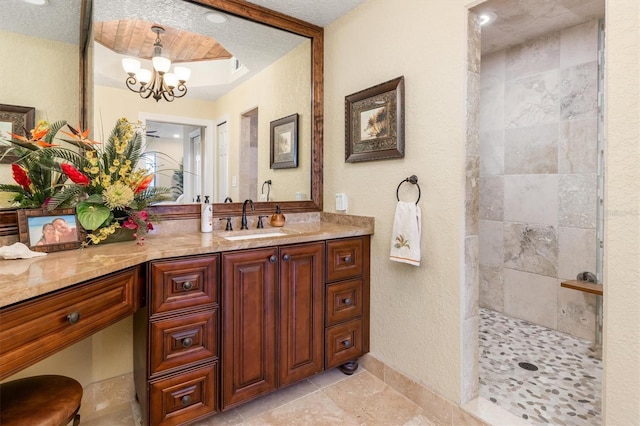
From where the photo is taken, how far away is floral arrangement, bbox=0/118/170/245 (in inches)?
57.1

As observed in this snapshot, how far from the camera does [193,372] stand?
1.51 metres

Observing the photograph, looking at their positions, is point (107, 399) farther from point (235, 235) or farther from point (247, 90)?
point (247, 90)

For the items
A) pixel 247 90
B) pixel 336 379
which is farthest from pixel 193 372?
pixel 247 90

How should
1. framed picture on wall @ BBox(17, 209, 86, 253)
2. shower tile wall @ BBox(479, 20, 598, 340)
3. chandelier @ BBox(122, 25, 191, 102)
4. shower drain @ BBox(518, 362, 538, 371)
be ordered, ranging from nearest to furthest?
framed picture on wall @ BBox(17, 209, 86, 253)
chandelier @ BBox(122, 25, 191, 102)
shower drain @ BBox(518, 362, 538, 371)
shower tile wall @ BBox(479, 20, 598, 340)

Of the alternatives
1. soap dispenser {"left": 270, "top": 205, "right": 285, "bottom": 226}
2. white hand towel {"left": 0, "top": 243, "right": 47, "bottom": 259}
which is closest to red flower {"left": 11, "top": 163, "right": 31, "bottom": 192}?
white hand towel {"left": 0, "top": 243, "right": 47, "bottom": 259}

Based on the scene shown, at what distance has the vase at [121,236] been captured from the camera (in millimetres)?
1642

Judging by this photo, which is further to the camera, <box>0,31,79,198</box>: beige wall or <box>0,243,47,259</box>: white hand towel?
<box>0,31,79,198</box>: beige wall

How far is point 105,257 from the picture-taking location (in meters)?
1.33

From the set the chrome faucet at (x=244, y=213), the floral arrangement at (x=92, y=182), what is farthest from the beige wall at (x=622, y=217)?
the floral arrangement at (x=92, y=182)

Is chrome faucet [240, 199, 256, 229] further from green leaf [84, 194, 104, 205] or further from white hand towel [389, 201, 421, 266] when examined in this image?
white hand towel [389, 201, 421, 266]

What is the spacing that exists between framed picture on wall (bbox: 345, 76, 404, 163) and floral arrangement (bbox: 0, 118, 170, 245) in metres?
1.24

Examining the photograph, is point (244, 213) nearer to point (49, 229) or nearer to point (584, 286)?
point (49, 229)

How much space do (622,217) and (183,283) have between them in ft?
5.49

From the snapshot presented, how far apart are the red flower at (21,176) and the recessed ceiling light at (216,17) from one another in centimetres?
131
